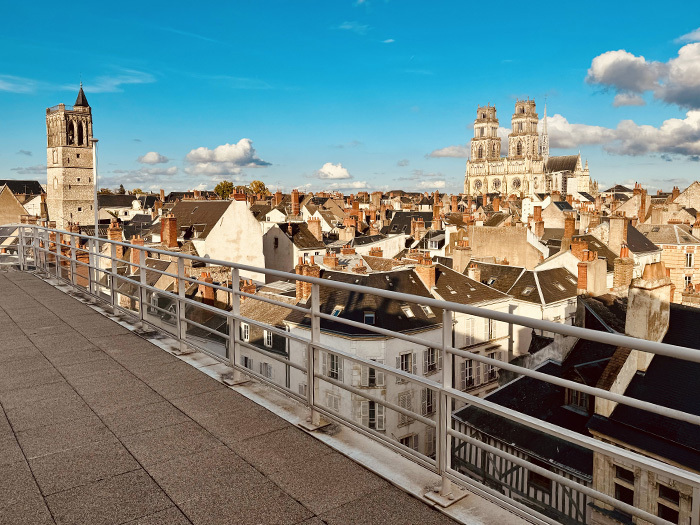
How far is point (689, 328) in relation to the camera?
1541 cm

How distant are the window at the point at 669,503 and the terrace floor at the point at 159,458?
6.77 m

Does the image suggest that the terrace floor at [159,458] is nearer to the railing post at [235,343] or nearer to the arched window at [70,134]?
the railing post at [235,343]

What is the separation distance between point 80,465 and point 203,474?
102 cm

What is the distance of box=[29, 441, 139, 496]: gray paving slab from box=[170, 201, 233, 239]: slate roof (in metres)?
35.0

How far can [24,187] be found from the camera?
359ft

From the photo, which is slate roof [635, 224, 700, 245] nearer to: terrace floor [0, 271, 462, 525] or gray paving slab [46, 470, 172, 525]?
terrace floor [0, 271, 462, 525]

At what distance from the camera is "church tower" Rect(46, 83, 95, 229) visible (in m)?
99.8

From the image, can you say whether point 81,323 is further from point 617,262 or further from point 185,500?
point 617,262

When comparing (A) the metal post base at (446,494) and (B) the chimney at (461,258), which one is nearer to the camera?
(A) the metal post base at (446,494)

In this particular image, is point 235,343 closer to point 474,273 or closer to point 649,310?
point 649,310

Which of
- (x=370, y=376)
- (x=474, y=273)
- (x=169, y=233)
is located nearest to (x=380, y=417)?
(x=370, y=376)

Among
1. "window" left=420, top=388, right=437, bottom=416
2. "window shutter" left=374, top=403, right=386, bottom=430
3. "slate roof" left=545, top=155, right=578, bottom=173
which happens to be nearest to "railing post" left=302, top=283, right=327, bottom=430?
"window" left=420, top=388, right=437, bottom=416

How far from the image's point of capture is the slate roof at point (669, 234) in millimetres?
52188

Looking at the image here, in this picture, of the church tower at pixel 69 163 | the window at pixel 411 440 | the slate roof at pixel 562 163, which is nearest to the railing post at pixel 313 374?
the window at pixel 411 440
